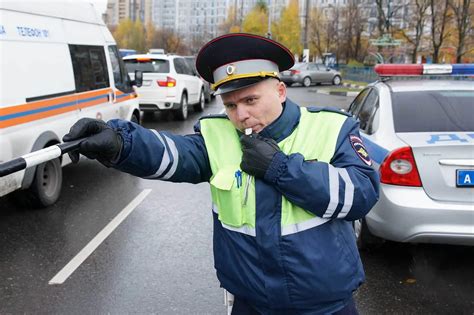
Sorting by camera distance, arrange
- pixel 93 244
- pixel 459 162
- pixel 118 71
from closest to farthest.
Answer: pixel 459 162, pixel 93 244, pixel 118 71

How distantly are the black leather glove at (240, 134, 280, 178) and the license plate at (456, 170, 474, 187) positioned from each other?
2370 millimetres

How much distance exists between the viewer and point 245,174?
1711 mm

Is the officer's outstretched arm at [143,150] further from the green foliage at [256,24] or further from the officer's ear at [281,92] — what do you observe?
the green foliage at [256,24]

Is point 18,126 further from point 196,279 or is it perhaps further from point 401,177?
point 401,177

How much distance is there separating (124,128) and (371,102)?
3.58 meters

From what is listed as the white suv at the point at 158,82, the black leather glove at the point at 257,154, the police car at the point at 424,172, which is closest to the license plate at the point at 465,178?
the police car at the point at 424,172

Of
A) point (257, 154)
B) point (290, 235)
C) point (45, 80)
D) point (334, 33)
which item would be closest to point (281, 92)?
point (257, 154)

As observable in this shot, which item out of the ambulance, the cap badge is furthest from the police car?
the ambulance

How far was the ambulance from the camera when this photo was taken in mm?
4703

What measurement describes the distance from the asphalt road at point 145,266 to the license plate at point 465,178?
0.81m

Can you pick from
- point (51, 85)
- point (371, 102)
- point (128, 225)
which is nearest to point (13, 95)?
point (51, 85)

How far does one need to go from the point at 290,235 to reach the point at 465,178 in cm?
236

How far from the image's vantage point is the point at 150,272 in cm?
397

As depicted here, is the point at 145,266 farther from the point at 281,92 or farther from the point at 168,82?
the point at 168,82
